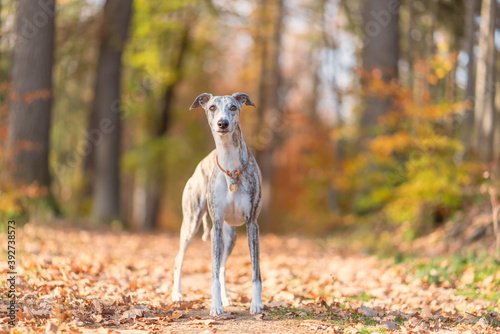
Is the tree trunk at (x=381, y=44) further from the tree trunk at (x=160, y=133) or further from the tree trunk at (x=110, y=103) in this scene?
the tree trunk at (x=160, y=133)

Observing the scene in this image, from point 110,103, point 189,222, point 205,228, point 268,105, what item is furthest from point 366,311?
point 268,105

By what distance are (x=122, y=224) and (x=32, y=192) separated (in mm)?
5393

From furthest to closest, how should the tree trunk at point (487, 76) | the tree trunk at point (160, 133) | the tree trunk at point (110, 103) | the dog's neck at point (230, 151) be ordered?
the tree trunk at point (160, 133)
the tree trunk at point (110, 103)
the tree trunk at point (487, 76)
the dog's neck at point (230, 151)

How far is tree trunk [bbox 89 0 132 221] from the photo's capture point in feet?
48.9

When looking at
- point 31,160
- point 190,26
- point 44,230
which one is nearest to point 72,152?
point 190,26

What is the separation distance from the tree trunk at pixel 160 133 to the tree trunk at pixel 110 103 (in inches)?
157

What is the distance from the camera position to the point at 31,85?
11227 millimetres

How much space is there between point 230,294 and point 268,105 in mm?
14731

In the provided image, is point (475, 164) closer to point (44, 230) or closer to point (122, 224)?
point (44, 230)

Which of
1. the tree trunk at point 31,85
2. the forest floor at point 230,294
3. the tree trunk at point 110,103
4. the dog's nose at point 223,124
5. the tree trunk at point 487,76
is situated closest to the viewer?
the forest floor at point 230,294

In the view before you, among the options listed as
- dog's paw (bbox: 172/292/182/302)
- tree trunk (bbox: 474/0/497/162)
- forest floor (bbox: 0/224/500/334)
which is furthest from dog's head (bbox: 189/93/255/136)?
tree trunk (bbox: 474/0/497/162)

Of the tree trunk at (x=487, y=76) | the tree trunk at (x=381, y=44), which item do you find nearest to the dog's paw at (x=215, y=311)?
the tree trunk at (x=487, y=76)

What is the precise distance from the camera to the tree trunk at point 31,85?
1091 cm

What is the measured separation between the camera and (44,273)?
19.8ft
